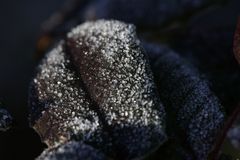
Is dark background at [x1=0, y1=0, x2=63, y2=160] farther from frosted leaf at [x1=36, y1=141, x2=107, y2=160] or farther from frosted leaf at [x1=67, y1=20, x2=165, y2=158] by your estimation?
frosted leaf at [x1=36, y1=141, x2=107, y2=160]

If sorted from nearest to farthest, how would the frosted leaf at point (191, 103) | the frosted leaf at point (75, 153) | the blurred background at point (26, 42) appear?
the frosted leaf at point (75, 153)
the frosted leaf at point (191, 103)
the blurred background at point (26, 42)

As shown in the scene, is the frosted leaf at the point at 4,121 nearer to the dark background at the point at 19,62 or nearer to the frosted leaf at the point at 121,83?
the frosted leaf at the point at 121,83

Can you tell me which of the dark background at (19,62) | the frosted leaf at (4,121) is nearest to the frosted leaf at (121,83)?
the frosted leaf at (4,121)

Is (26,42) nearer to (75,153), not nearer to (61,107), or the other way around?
(61,107)

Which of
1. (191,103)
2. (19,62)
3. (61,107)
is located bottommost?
(191,103)

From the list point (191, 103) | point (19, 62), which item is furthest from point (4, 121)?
point (19, 62)

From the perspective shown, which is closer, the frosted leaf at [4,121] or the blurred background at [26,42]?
the frosted leaf at [4,121]
